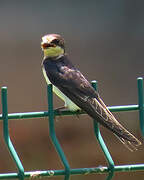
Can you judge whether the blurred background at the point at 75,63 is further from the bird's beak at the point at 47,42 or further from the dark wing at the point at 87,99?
the dark wing at the point at 87,99

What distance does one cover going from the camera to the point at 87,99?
3.90 m

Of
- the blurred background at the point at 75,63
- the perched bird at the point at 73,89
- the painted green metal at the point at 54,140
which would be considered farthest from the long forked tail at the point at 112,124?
the blurred background at the point at 75,63

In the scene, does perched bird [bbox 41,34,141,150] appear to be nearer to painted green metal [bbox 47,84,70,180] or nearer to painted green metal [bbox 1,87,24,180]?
painted green metal [bbox 47,84,70,180]

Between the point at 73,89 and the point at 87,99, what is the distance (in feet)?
0.67

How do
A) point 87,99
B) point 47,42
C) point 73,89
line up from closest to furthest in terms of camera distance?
point 87,99, point 73,89, point 47,42

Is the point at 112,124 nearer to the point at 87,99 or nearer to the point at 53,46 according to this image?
the point at 87,99

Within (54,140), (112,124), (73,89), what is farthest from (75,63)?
(54,140)

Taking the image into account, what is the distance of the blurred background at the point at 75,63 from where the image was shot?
7.69 meters

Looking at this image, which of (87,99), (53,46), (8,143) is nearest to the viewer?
(8,143)

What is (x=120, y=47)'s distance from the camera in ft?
29.3

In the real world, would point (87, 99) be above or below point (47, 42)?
below

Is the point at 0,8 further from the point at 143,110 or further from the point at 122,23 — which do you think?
the point at 143,110

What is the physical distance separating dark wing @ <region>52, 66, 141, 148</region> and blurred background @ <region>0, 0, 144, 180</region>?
131 inches

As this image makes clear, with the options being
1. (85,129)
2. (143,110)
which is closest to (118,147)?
(85,129)
